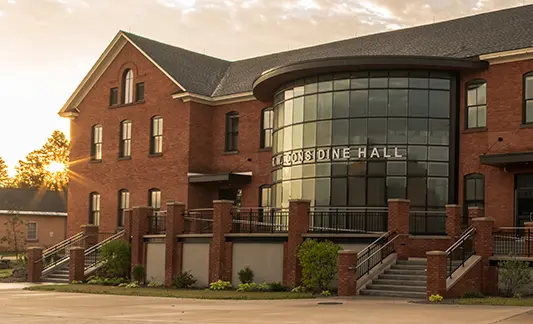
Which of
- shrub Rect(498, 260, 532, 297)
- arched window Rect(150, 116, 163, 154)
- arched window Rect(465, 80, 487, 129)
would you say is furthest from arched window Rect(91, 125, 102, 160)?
shrub Rect(498, 260, 532, 297)

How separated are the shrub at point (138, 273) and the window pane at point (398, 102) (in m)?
12.2

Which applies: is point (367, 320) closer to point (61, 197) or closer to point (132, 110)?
point (132, 110)

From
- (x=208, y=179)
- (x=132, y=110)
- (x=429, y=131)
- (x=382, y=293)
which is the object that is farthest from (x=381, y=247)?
(x=132, y=110)

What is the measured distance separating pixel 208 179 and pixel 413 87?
12.4 m

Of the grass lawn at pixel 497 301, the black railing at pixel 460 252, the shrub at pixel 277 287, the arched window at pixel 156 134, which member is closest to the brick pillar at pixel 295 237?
the shrub at pixel 277 287

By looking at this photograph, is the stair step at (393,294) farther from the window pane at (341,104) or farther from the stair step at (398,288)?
the window pane at (341,104)

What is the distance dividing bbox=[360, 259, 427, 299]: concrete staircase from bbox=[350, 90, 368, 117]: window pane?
7.08m

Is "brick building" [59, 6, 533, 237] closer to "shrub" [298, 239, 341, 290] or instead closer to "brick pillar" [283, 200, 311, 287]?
"brick pillar" [283, 200, 311, 287]

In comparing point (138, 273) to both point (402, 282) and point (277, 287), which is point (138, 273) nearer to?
point (277, 287)

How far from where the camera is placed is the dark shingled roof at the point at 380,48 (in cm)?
3331

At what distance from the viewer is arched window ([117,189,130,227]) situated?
44.9m

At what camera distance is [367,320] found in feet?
59.6

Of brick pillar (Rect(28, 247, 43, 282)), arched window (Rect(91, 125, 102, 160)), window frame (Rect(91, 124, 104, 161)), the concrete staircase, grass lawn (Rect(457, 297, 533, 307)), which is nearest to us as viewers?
grass lawn (Rect(457, 297, 533, 307))

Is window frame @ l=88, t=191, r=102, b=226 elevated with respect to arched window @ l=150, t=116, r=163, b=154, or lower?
lower
